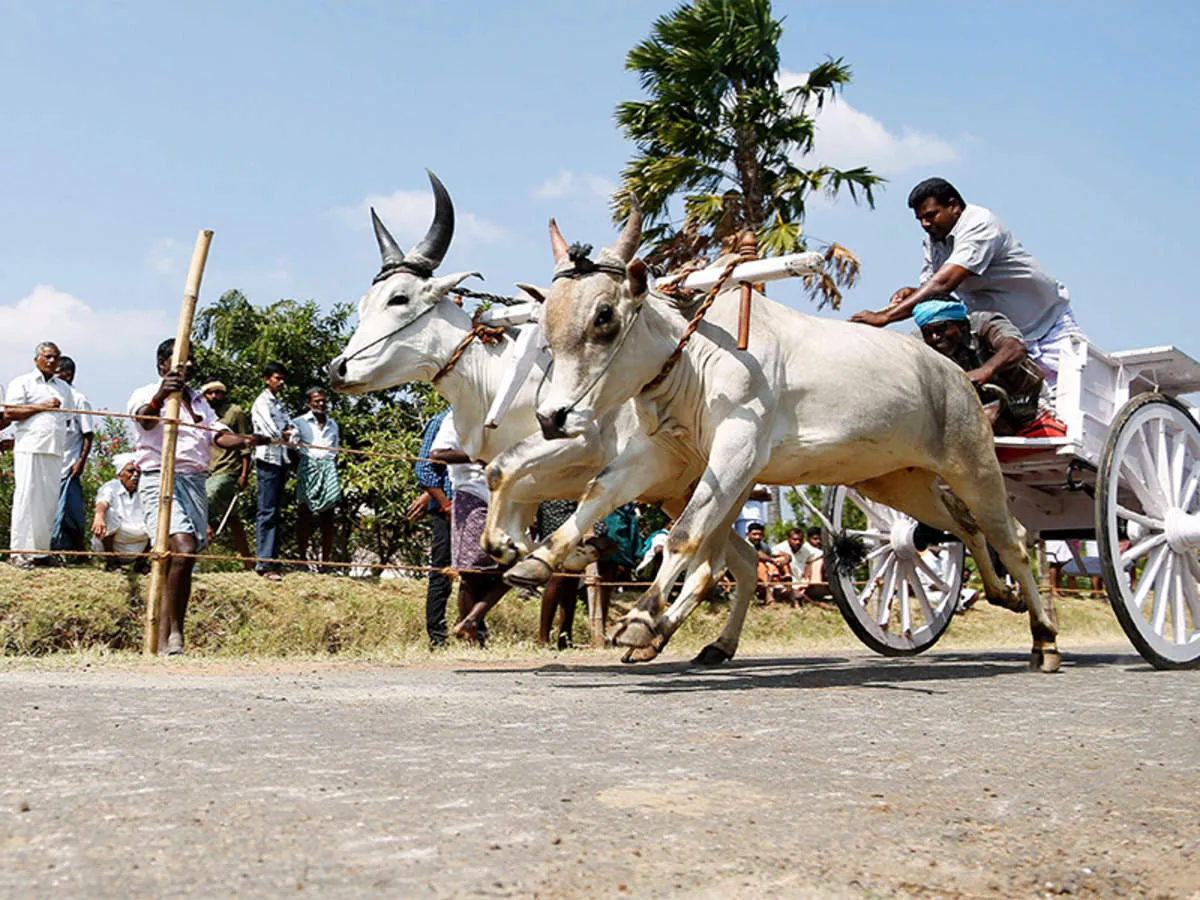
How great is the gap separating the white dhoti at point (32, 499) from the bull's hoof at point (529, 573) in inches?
189

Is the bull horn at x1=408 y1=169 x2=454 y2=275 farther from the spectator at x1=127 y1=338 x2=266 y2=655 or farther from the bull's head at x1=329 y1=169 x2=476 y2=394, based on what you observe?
the spectator at x1=127 y1=338 x2=266 y2=655

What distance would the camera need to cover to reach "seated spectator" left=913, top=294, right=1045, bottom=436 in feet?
25.1

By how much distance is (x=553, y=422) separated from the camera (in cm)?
593

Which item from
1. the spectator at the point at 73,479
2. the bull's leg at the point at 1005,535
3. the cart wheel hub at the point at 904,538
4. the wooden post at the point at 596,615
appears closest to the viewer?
the bull's leg at the point at 1005,535

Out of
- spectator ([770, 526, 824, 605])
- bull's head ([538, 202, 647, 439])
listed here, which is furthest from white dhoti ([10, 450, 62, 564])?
spectator ([770, 526, 824, 605])

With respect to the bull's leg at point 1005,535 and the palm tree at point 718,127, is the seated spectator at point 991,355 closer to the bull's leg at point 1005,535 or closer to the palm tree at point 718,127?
the bull's leg at point 1005,535

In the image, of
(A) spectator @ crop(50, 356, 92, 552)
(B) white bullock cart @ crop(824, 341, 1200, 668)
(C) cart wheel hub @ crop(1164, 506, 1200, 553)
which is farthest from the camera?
(A) spectator @ crop(50, 356, 92, 552)

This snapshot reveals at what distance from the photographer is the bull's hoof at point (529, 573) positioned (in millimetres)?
6039

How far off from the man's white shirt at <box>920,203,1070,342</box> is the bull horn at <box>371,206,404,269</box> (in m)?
3.20

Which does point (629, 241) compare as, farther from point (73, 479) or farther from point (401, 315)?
→ point (73, 479)

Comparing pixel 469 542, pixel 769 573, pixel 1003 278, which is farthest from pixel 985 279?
pixel 769 573

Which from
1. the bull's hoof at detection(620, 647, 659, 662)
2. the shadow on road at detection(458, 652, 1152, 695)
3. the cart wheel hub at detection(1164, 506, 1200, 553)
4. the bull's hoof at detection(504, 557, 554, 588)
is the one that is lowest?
the shadow on road at detection(458, 652, 1152, 695)

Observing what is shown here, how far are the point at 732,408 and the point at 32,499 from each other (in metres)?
5.57

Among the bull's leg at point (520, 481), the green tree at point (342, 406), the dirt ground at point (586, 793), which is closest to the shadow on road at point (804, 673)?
the dirt ground at point (586, 793)
